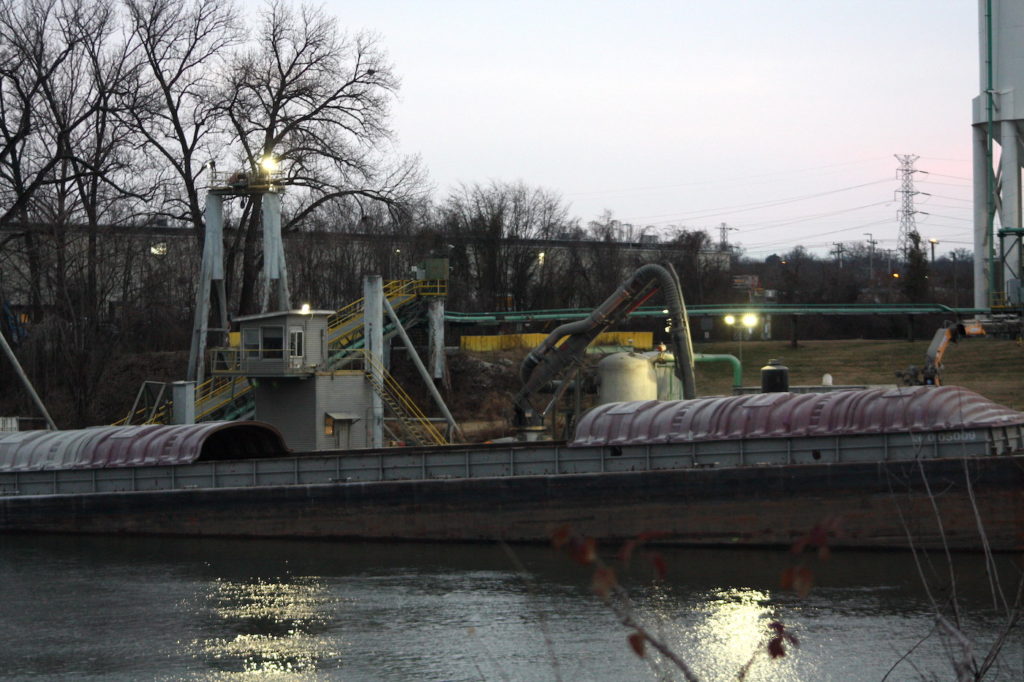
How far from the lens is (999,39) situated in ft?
163

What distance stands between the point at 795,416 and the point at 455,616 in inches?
406

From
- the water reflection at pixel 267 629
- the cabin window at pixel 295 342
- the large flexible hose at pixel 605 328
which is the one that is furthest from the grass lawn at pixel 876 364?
the water reflection at pixel 267 629

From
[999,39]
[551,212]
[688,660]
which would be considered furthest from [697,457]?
[551,212]

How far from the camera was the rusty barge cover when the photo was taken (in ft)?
93.5

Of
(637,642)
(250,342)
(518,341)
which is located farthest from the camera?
(518,341)

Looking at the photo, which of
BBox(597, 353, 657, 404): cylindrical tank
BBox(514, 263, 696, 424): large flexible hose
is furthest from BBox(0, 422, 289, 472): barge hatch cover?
BBox(597, 353, 657, 404): cylindrical tank

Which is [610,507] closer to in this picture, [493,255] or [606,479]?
[606,479]

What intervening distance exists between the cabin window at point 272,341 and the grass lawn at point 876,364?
23.0 m

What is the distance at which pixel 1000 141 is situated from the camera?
164ft

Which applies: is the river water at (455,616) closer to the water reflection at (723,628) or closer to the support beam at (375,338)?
the water reflection at (723,628)

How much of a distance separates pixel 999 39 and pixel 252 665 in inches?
1609

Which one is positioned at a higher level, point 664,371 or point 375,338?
point 375,338

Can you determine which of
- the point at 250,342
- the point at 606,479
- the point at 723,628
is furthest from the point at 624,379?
the point at 723,628

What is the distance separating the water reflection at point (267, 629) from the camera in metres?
21.3
